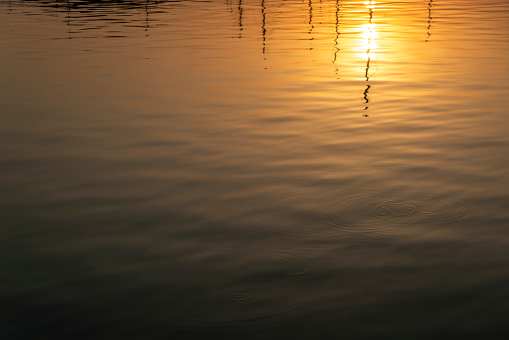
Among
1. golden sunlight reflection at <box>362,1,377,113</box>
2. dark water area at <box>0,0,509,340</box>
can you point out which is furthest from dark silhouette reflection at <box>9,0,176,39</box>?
dark water area at <box>0,0,509,340</box>

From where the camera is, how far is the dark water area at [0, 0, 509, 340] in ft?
21.2

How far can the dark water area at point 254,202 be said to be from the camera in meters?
6.48

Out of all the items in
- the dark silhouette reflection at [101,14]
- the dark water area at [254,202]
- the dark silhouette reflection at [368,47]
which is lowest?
the dark water area at [254,202]

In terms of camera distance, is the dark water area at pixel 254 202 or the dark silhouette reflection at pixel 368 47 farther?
the dark silhouette reflection at pixel 368 47

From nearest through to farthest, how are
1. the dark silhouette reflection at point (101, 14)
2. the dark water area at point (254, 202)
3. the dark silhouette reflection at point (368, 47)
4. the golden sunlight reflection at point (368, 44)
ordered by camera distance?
1. the dark water area at point (254, 202)
2. the dark silhouette reflection at point (368, 47)
3. the golden sunlight reflection at point (368, 44)
4. the dark silhouette reflection at point (101, 14)

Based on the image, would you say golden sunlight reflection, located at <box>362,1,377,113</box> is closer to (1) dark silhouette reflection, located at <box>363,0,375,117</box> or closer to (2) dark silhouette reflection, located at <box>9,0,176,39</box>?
(1) dark silhouette reflection, located at <box>363,0,375,117</box>

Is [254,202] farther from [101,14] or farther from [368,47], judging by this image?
[101,14]

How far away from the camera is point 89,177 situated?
10734 millimetres

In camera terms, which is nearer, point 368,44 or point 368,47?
point 368,47

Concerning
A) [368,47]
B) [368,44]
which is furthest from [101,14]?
[368,47]

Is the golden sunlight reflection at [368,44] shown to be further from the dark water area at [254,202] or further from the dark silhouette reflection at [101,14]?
the dark silhouette reflection at [101,14]

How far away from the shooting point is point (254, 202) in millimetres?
9453

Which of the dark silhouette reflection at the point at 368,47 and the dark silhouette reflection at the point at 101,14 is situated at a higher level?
the dark silhouette reflection at the point at 101,14

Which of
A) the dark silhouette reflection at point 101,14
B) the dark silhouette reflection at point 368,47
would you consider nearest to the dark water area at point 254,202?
the dark silhouette reflection at point 368,47
